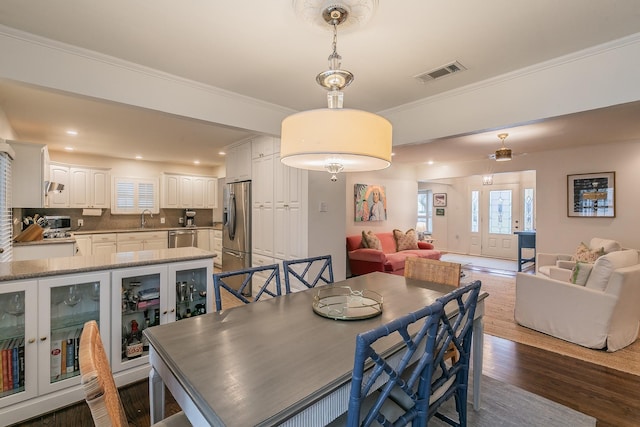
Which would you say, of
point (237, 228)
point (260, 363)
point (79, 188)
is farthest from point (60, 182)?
point (260, 363)

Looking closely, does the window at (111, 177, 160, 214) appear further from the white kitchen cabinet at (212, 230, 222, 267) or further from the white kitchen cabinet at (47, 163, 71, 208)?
the white kitchen cabinet at (212, 230, 222, 267)

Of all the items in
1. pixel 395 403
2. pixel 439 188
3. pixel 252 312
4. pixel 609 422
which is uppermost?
pixel 439 188

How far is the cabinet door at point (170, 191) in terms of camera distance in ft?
22.3

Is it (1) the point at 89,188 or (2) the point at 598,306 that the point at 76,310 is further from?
(1) the point at 89,188

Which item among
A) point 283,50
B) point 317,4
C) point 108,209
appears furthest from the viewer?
point 108,209

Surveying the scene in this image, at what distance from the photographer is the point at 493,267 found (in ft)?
23.2

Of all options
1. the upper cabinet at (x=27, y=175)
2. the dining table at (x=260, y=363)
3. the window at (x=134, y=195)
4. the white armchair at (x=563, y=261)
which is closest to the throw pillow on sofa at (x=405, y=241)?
the white armchair at (x=563, y=261)

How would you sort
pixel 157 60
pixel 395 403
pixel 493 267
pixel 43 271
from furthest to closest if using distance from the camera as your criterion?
pixel 493 267 → pixel 157 60 → pixel 43 271 → pixel 395 403

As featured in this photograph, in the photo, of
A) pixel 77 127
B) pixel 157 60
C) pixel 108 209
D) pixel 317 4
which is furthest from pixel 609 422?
pixel 108 209

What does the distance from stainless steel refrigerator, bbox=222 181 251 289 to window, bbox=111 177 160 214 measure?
2.68 m

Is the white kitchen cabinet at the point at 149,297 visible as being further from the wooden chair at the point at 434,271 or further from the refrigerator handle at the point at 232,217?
the refrigerator handle at the point at 232,217

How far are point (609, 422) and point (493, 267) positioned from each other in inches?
220

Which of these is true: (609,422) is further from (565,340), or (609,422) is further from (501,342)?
(565,340)

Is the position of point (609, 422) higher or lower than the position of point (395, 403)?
lower
